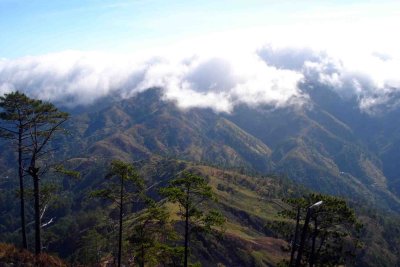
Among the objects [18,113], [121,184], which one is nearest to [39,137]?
[18,113]

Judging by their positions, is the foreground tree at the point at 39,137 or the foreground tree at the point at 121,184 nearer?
the foreground tree at the point at 39,137

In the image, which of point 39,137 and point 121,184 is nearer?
point 121,184

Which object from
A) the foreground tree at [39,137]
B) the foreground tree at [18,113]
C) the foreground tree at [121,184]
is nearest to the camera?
the foreground tree at [39,137]

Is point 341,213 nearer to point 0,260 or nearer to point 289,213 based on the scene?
point 289,213

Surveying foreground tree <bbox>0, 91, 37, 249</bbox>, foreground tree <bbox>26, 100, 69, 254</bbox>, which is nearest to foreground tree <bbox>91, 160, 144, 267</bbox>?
foreground tree <bbox>26, 100, 69, 254</bbox>

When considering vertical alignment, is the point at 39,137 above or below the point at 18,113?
below

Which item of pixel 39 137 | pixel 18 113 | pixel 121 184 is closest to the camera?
pixel 18 113

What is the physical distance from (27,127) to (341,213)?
117ft

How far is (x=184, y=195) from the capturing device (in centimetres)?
4531

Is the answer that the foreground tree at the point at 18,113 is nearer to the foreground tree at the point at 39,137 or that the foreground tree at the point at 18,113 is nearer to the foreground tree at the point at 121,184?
the foreground tree at the point at 39,137

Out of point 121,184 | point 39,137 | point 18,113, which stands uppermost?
point 18,113

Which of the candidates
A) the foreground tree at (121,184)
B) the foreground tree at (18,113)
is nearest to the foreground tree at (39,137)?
the foreground tree at (18,113)

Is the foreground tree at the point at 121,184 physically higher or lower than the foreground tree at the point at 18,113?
lower

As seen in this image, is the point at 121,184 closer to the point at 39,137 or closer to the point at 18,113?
the point at 39,137
